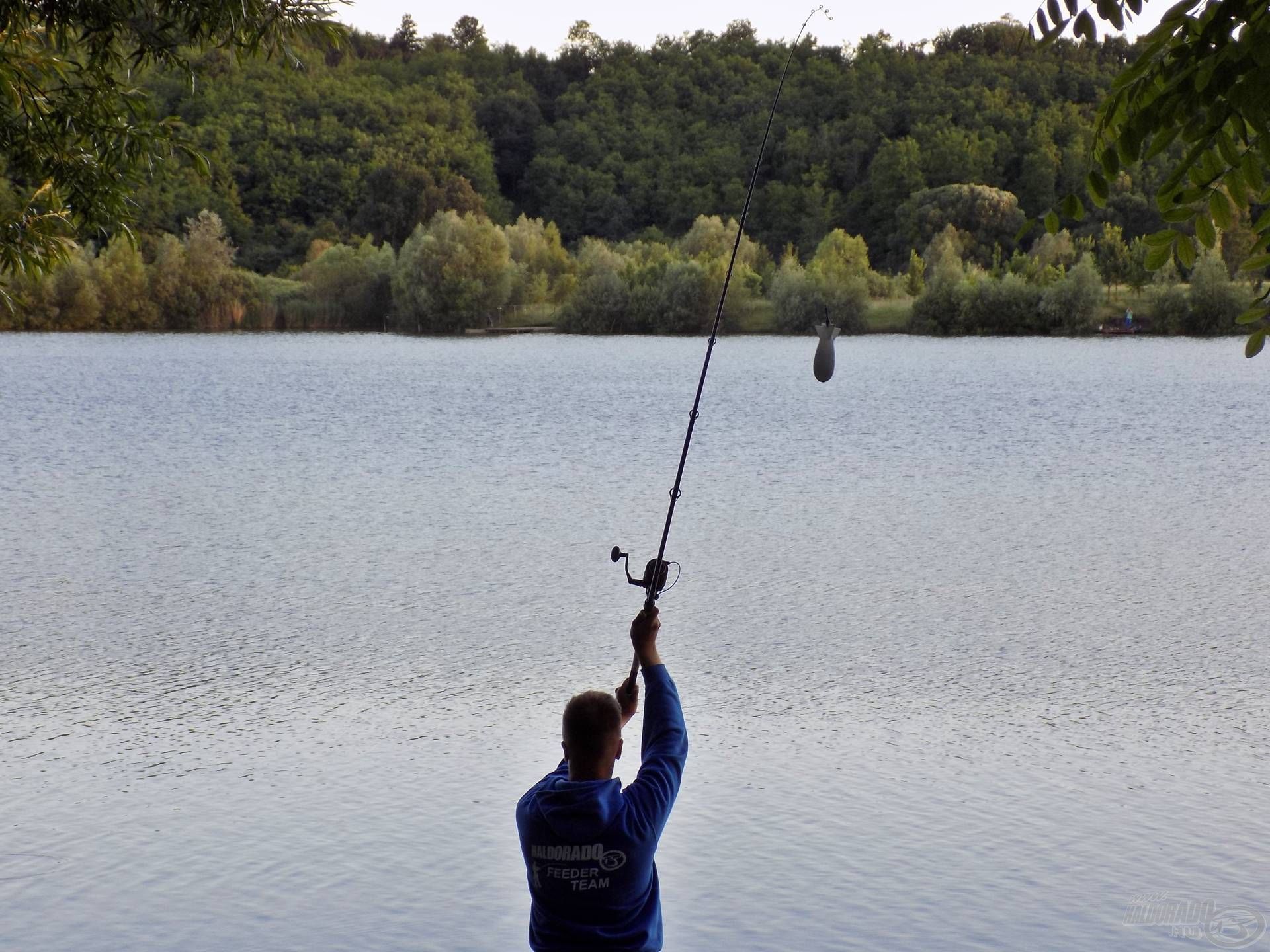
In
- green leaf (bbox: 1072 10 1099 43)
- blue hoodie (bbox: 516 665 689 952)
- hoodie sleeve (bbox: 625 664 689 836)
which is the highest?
green leaf (bbox: 1072 10 1099 43)

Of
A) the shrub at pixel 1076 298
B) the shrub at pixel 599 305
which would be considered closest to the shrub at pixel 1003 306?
the shrub at pixel 1076 298

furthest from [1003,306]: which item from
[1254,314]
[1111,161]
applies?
[1111,161]

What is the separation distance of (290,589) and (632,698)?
7.16 meters

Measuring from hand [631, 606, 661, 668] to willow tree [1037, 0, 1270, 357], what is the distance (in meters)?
1.10

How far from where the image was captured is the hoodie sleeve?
2684 mm

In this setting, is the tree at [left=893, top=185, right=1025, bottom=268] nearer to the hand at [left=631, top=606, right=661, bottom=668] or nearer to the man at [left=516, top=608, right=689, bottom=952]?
the hand at [left=631, top=606, right=661, bottom=668]

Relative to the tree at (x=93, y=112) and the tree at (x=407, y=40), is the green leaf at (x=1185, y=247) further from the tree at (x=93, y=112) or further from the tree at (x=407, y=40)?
the tree at (x=407, y=40)

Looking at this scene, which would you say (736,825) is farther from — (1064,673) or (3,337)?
(3,337)

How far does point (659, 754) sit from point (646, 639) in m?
0.24

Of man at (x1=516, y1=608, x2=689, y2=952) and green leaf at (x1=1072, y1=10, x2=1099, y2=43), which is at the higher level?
green leaf at (x1=1072, y1=10, x2=1099, y2=43)

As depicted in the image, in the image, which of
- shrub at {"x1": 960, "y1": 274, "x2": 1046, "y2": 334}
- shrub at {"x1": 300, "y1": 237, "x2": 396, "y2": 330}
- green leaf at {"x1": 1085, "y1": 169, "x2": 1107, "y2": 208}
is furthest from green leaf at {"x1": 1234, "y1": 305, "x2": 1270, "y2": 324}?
shrub at {"x1": 300, "y1": 237, "x2": 396, "y2": 330}

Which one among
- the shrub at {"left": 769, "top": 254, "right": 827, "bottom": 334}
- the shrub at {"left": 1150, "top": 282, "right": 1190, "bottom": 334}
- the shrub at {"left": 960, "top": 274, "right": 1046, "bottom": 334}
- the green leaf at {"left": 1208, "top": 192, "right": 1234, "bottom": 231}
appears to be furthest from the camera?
the shrub at {"left": 769, "top": 254, "right": 827, "bottom": 334}

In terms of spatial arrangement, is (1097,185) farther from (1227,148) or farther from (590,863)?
(590,863)

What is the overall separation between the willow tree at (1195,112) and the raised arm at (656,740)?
114 centimetres
